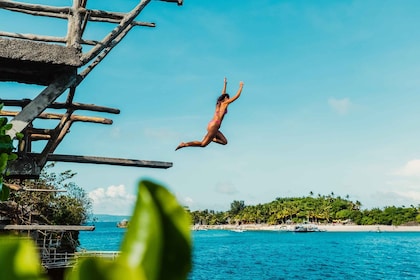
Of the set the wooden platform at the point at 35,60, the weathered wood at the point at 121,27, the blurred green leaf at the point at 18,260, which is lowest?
the blurred green leaf at the point at 18,260

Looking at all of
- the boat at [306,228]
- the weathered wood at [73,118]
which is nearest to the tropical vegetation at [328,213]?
the boat at [306,228]

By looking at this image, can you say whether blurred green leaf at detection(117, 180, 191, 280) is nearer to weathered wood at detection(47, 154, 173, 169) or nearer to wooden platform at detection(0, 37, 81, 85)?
wooden platform at detection(0, 37, 81, 85)

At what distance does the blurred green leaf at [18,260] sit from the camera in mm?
248

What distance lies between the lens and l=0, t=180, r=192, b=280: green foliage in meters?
0.25

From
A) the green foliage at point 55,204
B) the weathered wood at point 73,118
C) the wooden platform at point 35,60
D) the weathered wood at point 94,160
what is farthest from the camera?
the green foliage at point 55,204

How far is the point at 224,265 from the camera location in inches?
2247

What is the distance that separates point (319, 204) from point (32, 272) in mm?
144496

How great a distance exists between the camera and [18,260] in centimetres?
25

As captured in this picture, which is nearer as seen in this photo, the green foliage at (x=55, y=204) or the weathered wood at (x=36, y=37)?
the weathered wood at (x=36, y=37)

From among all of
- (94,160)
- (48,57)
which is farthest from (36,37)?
(94,160)

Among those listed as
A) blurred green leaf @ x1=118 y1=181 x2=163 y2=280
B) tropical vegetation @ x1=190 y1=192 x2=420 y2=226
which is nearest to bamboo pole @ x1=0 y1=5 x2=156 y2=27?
blurred green leaf @ x1=118 y1=181 x2=163 y2=280

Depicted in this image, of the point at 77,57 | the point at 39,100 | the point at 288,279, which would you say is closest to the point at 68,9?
the point at 77,57

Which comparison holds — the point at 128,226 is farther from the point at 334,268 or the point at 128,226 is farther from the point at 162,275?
the point at 334,268

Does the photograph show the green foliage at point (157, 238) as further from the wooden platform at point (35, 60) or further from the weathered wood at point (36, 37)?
the weathered wood at point (36, 37)
